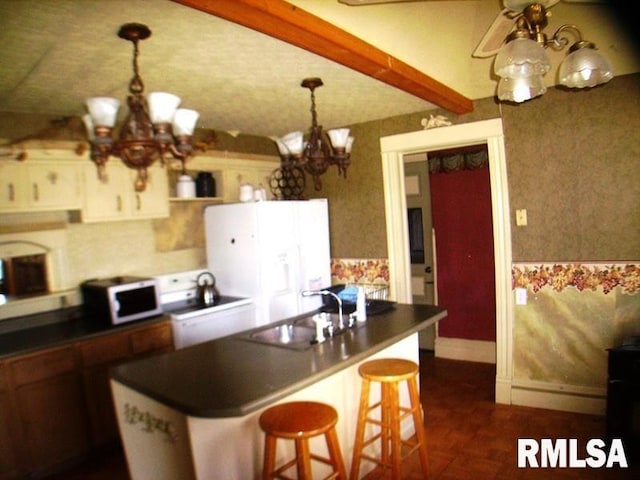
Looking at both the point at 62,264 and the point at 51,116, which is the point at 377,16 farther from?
the point at 62,264

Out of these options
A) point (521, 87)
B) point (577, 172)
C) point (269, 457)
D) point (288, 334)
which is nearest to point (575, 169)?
point (577, 172)

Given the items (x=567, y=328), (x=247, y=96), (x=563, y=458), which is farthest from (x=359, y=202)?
(x=563, y=458)

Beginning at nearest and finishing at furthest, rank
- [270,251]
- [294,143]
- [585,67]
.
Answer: [585,67], [294,143], [270,251]

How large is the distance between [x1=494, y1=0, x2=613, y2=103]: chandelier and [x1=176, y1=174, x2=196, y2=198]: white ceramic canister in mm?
2850

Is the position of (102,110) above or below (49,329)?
above

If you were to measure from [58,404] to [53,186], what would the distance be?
1.48m

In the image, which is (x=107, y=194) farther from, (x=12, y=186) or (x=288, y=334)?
(x=288, y=334)

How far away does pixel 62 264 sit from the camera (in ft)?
10.7

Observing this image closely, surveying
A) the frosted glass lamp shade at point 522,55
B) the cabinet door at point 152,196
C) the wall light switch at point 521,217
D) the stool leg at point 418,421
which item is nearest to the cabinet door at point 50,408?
the cabinet door at point 152,196

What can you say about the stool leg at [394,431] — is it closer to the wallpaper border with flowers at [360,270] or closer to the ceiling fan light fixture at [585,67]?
the ceiling fan light fixture at [585,67]

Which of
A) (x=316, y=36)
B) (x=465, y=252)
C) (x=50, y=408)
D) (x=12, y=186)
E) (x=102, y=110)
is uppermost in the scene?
(x=316, y=36)

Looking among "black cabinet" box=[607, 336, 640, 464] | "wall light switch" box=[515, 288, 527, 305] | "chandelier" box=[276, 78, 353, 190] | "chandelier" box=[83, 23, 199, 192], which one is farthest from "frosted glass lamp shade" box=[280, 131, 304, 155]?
"black cabinet" box=[607, 336, 640, 464]

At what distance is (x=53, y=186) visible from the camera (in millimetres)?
3045

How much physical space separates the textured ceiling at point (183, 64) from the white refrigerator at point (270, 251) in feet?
2.77
